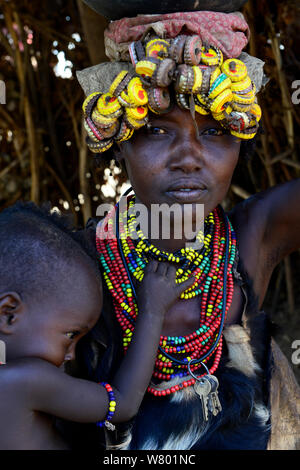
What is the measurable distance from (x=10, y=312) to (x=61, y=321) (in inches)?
5.7

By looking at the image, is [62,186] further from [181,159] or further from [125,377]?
[125,377]

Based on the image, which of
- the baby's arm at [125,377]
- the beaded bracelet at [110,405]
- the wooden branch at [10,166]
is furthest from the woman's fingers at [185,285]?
the wooden branch at [10,166]

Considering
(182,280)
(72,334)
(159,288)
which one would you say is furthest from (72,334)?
(182,280)

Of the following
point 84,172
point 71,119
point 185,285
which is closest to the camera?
point 185,285

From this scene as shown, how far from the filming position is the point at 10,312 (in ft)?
5.93

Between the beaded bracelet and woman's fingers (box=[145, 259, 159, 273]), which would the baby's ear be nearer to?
the beaded bracelet

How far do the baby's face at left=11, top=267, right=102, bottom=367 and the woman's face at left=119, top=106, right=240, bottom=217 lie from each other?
1.13 ft

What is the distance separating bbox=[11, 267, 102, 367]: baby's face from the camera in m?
1.82

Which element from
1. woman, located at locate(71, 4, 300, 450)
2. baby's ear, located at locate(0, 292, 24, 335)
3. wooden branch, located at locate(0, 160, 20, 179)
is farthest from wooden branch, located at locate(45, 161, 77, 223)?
baby's ear, located at locate(0, 292, 24, 335)

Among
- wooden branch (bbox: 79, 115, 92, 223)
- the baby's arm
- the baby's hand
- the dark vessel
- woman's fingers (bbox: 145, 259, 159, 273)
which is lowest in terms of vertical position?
the baby's arm

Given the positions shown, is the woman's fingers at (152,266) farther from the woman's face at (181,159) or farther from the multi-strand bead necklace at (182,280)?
the woman's face at (181,159)

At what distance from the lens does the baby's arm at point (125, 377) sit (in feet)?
5.78

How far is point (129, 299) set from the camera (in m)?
2.11

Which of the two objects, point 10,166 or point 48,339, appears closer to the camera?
point 48,339
